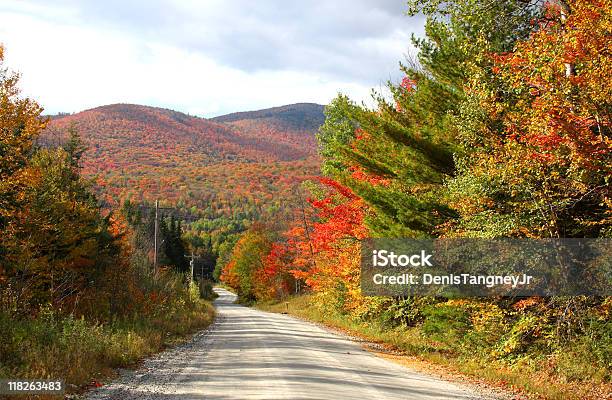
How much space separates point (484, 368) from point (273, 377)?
6.03 metres

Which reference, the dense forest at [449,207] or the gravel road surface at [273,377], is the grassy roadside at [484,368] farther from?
the gravel road surface at [273,377]

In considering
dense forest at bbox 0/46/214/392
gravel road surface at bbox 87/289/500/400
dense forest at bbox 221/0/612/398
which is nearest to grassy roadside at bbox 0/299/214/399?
dense forest at bbox 0/46/214/392

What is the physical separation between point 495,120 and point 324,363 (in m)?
7.70

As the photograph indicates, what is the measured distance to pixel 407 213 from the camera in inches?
681

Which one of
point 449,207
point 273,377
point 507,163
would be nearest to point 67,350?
point 273,377

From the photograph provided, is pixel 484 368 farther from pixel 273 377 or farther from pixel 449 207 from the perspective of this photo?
pixel 273 377

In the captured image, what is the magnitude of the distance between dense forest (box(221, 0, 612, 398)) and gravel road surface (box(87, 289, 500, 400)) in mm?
2428

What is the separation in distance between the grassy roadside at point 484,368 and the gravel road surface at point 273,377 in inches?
50.8

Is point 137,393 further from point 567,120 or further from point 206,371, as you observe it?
point 567,120

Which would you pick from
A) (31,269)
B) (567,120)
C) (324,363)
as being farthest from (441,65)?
(31,269)

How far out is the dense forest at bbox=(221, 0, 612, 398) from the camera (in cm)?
1042

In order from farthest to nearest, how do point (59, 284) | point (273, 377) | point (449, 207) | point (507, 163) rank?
point (59, 284) → point (449, 207) → point (507, 163) → point (273, 377)

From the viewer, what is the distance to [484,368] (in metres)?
14.0

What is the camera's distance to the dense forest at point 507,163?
410 inches
